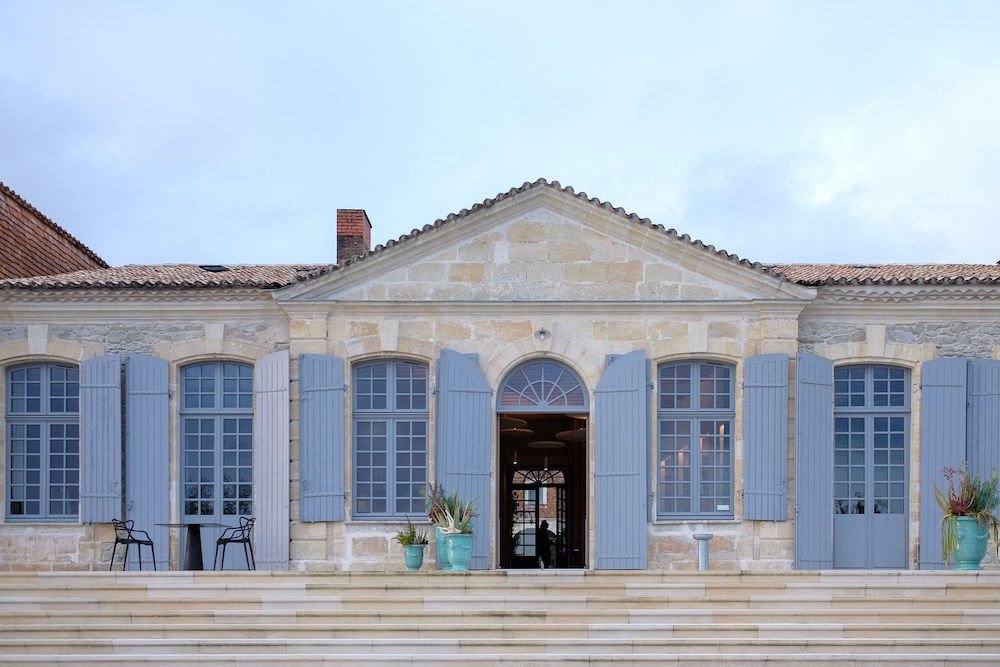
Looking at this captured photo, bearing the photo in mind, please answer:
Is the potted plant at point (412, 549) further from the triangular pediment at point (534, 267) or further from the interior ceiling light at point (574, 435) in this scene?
the interior ceiling light at point (574, 435)

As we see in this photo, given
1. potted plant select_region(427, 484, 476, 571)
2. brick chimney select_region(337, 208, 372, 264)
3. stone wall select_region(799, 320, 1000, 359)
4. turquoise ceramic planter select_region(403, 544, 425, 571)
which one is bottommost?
turquoise ceramic planter select_region(403, 544, 425, 571)

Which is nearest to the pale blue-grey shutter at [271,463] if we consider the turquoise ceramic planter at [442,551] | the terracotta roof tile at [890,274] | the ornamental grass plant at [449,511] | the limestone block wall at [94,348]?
the limestone block wall at [94,348]

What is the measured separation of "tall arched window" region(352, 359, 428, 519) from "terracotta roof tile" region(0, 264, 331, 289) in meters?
1.53

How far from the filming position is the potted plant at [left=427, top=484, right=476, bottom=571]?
48.1 ft

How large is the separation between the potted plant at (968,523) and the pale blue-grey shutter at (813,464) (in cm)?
136

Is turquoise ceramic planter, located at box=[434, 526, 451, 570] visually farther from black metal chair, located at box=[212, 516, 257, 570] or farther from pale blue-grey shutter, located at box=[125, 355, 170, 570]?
pale blue-grey shutter, located at box=[125, 355, 170, 570]

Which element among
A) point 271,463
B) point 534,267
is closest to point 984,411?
point 534,267

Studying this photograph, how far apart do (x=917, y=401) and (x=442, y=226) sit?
618 centimetres

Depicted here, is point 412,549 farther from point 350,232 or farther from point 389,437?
point 350,232

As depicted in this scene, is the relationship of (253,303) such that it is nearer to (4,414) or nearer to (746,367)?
(4,414)

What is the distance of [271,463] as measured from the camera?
15.7 meters

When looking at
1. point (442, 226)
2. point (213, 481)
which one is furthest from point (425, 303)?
point (213, 481)

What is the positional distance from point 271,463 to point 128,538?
1875 millimetres

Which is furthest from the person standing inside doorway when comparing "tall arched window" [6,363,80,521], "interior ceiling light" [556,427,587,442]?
"tall arched window" [6,363,80,521]
